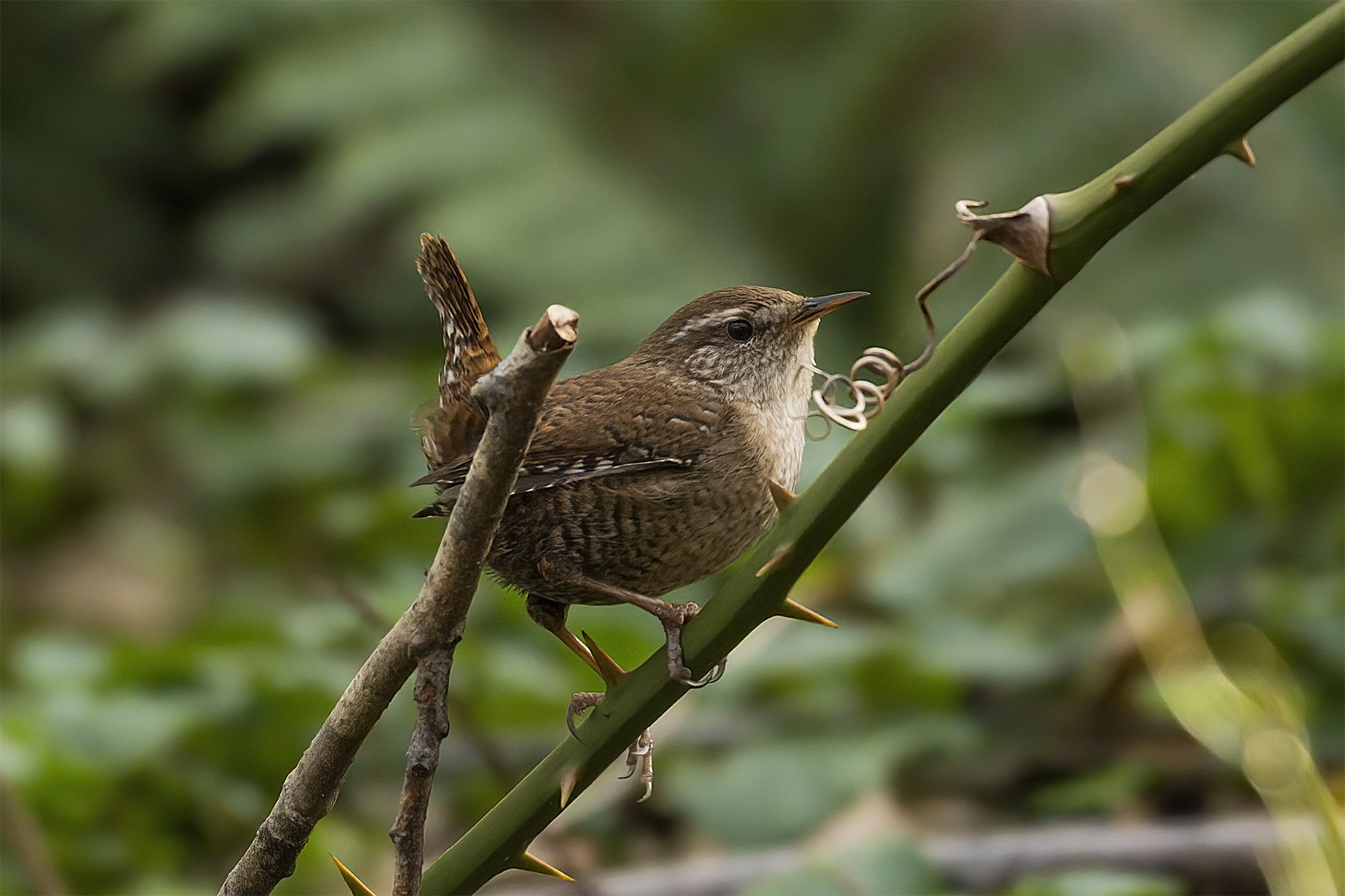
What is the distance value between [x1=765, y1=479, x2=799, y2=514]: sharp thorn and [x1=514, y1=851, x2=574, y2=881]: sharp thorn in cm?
31

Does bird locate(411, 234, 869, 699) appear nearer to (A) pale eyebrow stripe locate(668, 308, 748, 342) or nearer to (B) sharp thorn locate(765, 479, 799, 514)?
(A) pale eyebrow stripe locate(668, 308, 748, 342)

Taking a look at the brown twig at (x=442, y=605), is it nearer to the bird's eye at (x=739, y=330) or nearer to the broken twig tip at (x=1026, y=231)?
the broken twig tip at (x=1026, y=231)

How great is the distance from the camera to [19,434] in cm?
313

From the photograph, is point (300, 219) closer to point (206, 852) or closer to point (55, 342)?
point (55, 342)

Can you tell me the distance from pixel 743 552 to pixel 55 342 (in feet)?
10.7

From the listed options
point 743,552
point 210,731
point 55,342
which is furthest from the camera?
point 55,342

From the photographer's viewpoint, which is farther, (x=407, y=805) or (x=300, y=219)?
(x=300, y=219)

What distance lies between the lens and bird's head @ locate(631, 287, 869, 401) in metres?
1.39

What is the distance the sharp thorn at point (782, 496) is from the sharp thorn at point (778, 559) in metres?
0.06

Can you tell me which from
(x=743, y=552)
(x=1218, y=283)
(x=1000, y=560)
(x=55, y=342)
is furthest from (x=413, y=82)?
(x=743, y=552)

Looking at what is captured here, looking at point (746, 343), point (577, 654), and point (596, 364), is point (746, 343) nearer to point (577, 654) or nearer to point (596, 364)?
point (577, 654)

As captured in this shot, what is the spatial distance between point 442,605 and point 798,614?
253 mm

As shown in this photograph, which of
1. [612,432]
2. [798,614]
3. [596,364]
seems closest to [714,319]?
[612,432]

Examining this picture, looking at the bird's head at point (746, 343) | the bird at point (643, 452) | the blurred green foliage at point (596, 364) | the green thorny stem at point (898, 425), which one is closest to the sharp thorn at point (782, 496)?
the green thorny stem at point (898, 425)
